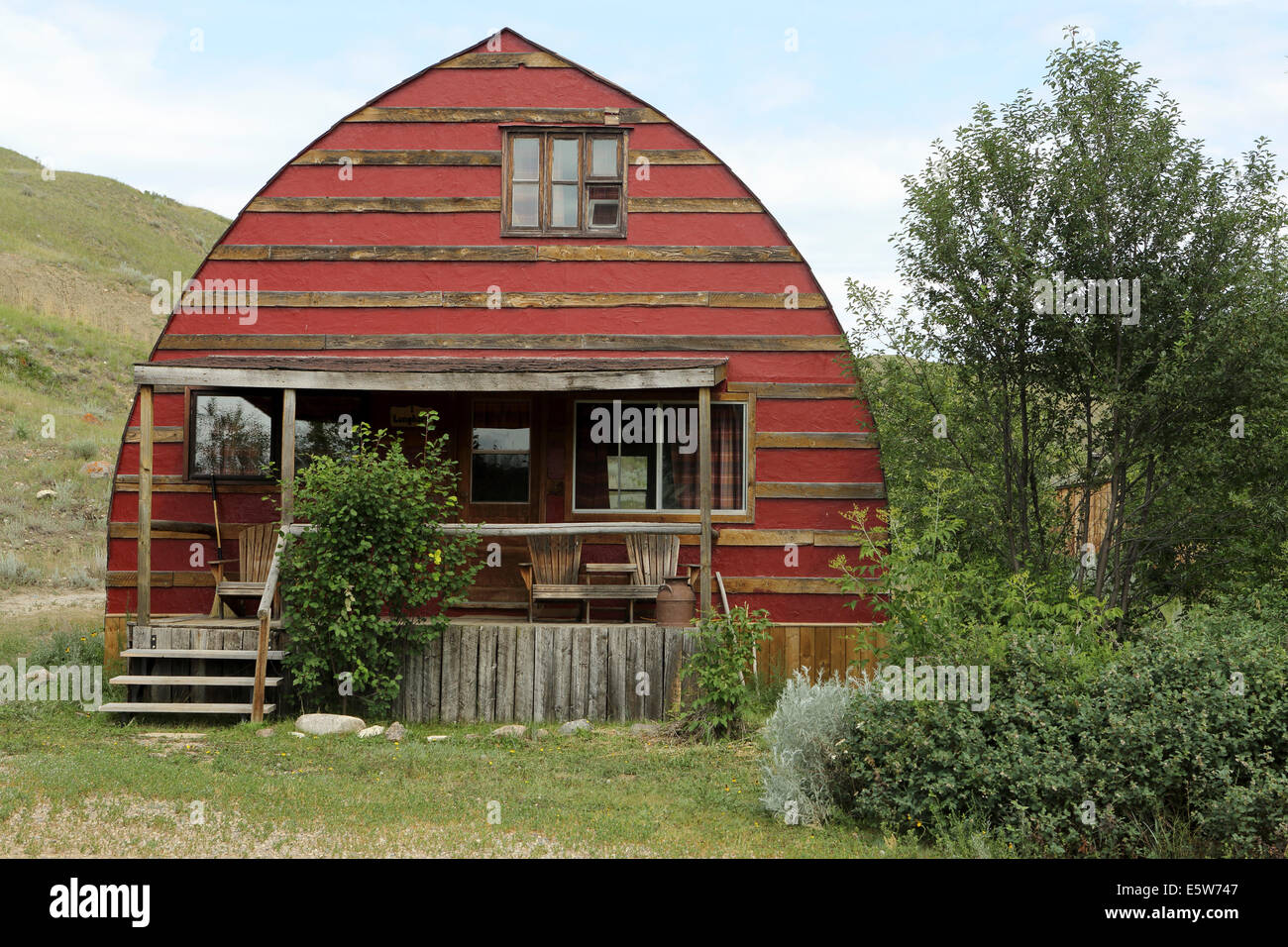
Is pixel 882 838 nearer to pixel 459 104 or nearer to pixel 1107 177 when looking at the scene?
pixel 1107 177

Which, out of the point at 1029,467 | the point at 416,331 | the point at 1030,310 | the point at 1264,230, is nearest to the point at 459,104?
the point at 416,331

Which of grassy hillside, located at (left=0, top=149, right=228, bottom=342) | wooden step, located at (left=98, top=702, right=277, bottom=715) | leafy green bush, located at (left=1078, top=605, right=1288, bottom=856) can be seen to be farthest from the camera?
grassy hillside, located at (left=0, top=149, right=228, bottom=342)

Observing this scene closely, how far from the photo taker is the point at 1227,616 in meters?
7.57

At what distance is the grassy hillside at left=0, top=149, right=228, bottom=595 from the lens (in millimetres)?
20812

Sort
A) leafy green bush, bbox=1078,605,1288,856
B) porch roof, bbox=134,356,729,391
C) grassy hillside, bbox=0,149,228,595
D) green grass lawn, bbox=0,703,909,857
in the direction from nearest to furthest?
leafy green bush, bbox=1078,605,1288,856
green grass lawn, bbox=0,703,909,857
porch roof, bbox=134,356,729,391
grassy hillside, bbox=0,149,228,595

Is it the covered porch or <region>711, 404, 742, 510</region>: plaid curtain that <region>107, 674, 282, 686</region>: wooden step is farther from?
<region>711, 404, 742, 510</region>: plaid curtain

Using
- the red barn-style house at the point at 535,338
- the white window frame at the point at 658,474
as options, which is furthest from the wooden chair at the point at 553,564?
the white window frame at the point at 658,474

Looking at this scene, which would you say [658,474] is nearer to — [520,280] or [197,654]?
[520,280]

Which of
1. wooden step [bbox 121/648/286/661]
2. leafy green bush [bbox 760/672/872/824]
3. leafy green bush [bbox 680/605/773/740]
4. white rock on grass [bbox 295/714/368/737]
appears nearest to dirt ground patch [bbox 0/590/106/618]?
wooden step [bbox 121/648/286/661]

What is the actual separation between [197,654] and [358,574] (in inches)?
64.9

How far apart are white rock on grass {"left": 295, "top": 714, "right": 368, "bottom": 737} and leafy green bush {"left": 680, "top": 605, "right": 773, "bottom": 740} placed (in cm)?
281

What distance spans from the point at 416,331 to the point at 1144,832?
8.43m

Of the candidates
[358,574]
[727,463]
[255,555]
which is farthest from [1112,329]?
[255,555]

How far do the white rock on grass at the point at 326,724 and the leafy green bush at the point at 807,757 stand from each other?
3913mm
